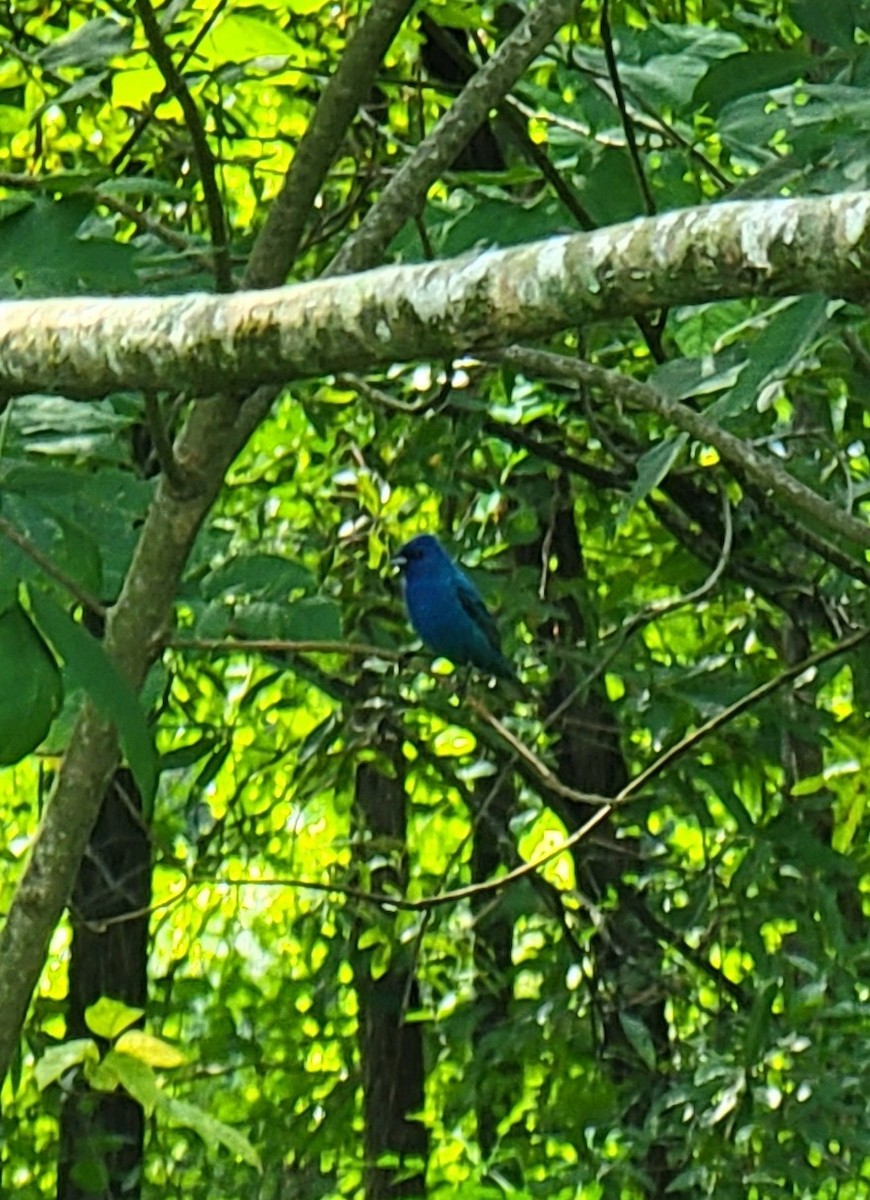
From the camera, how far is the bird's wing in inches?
162

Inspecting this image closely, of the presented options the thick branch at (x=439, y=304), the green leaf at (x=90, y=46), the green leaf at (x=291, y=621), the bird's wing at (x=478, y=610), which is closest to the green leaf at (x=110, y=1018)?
the green leaf at (x=291, y=621)

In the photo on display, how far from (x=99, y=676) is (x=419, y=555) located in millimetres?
3058

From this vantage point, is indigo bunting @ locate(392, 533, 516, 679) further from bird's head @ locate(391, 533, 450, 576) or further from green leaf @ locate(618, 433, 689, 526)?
green leaf @ locate(618, 433, 689, 526)

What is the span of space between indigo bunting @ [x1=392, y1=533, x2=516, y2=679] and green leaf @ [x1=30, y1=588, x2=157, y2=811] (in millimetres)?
2493

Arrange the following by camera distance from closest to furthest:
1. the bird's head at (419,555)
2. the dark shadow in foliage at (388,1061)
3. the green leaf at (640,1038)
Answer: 1. the green leaf at (640,1038)
2. the bird's head at (419,555)
3. the dark shadow in foliage at (388,1061)

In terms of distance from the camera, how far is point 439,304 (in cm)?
127

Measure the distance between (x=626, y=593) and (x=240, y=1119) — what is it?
162 cm

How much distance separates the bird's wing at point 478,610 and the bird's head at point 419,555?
0.16 metres

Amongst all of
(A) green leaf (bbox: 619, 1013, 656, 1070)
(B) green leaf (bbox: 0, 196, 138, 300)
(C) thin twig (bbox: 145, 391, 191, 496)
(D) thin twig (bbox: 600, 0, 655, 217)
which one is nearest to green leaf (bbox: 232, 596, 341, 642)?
(C) thin twig (bbox: 145, 391, 191, 496)

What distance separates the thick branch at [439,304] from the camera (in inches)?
43.5

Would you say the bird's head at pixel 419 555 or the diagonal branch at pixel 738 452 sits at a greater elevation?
the bird's head at pixel 419 555

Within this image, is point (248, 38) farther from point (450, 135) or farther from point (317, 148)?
point (450, 135)

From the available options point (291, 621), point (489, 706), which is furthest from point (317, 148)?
point (489, 706)

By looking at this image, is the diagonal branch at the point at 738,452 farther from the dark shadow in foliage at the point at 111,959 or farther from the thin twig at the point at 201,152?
the dark shadow in foliage at the point at 111,959
